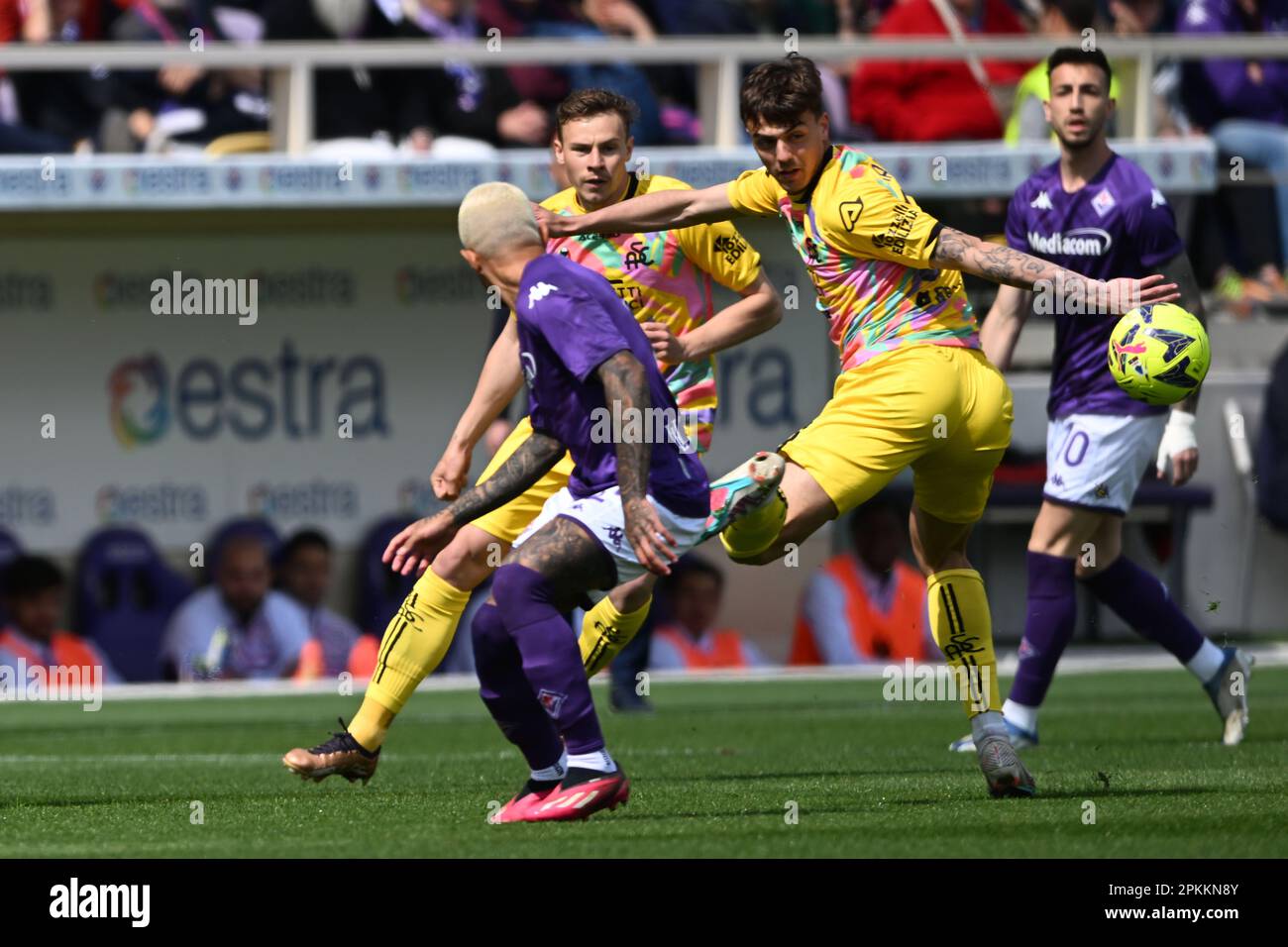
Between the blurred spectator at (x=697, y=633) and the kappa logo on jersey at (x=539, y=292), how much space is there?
8340 millimetres

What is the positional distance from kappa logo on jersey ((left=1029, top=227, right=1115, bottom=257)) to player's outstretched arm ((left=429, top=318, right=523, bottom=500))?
7.51ft

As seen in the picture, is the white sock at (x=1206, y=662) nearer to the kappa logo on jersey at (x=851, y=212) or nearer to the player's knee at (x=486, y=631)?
the kappa logo on jersey at (x=851, y=212)

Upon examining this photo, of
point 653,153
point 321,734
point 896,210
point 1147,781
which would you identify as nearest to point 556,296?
point 896,210

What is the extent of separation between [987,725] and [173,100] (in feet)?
30.7

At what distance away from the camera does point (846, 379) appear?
25.0 feet

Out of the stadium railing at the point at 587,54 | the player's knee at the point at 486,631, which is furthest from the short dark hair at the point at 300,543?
the player's knee at the point at 486,631

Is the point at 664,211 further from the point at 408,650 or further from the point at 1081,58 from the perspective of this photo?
the point at 1081,58

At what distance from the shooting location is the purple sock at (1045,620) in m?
9.31

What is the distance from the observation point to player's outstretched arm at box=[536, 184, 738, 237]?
312 inches

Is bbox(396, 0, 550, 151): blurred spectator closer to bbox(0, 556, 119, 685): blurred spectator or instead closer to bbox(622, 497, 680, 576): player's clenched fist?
bbox(0, 556, 119, 685): blurred spectator

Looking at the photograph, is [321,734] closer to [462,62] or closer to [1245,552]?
[462,62]

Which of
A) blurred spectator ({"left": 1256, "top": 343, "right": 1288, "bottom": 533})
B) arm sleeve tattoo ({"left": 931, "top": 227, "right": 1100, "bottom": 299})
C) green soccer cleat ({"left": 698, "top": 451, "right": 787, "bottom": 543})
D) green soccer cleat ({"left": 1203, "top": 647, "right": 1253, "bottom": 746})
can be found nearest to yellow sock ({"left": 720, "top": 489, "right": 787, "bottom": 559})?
green soccer cleat ({"left": 698, "top": 451, "right": 787, "bottom": 543})

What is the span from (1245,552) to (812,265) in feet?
30.8

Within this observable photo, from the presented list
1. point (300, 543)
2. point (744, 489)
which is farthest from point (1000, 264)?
point (300, 543)
